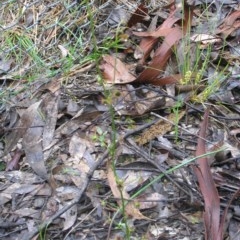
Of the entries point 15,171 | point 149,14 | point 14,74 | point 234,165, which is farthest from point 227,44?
point 15,171

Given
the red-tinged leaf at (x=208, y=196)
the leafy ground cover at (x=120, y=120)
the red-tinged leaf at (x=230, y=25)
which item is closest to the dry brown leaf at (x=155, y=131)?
the leafy ground cover at (x=120, y=120)

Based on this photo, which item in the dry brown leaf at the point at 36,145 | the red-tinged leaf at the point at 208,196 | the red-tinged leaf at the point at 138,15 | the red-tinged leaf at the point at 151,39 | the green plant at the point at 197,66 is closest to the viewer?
the red-tinged leaf at the point at 208,196

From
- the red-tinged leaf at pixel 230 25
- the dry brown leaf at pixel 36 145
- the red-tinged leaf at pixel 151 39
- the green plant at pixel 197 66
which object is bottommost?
the red-tinged leaf at pixel 230 25

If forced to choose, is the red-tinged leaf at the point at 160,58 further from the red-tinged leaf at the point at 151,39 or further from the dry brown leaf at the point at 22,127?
the dry brown leaf at the point at 22,127

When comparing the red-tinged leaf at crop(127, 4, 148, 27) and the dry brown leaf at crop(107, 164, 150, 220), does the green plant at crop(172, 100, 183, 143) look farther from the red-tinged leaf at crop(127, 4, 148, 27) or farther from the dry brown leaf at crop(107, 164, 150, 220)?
the red-tinged leaf at crop(127, 4, 148, 27)

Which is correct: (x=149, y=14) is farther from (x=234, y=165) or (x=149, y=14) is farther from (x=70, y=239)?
(x=70, y=239)

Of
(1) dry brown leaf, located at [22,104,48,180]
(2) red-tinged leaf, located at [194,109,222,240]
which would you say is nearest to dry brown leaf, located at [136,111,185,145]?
(2) red-tinged leaf, located at [194,109,222,240]

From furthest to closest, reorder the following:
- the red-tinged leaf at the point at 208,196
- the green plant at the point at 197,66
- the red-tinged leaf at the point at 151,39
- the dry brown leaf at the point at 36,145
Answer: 1. the red-tinged leaf at the point at 151,39
2. the green plant at the point at 197,66
3. the dry brown leaf at the point at 36,145
4. the red-tinged leaf at the point at 208,196
